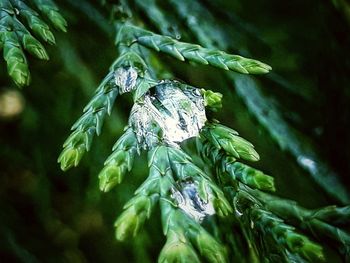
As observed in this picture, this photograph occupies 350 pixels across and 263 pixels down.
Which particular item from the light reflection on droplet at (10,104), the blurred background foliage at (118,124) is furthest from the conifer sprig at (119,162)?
the light reflection on droplet at (10,104)

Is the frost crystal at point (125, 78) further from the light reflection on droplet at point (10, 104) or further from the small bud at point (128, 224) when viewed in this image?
the light reflection on droplet at point (10, 104)

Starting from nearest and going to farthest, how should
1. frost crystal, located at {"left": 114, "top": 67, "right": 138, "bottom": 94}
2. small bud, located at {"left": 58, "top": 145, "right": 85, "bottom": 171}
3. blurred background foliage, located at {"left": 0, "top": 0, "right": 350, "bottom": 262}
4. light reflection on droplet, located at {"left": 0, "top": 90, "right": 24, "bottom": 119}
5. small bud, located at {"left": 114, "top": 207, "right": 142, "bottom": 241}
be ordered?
small bud, located at {"left": 114, "top": 207, "right": 142, "bottom": 241}
small bud, located at {"left": 58, "top": 145, "right": 85, "bottom": 171}
frost crystal, located at {"left": 114, "top": 67, "right": 138, "bottom": 94}
blurred background foliage, located at {"left": 0, "top": 0, "right": 350, "bottom": 262}
light reflection on droplet, located at {"left": 0, "top": 90, "right": 24, "bottom": 119}

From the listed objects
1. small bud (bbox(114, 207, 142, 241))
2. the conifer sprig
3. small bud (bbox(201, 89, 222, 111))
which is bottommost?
the conifer sprig

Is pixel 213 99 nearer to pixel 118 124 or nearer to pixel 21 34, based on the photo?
pixel 21 34

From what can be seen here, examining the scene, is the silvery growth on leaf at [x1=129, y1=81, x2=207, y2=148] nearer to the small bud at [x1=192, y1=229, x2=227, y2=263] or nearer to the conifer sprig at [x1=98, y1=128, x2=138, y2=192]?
the conifer sprig at [x1=98, y1=128, x2=138, y2=192]

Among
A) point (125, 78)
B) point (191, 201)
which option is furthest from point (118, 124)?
point (191, 201)

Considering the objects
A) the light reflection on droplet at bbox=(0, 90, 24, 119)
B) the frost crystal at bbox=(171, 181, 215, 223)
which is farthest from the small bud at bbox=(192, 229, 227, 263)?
the light reflection on droplet at bbox=(0, 90, 24, 119)

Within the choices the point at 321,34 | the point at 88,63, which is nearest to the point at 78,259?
the point at 88,63
